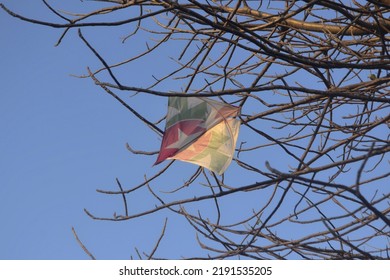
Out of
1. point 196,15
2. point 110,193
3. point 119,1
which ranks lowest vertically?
point 110,193

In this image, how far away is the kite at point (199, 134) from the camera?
8.16 feet

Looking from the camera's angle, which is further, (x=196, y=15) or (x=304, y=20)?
(x=304, y=20)

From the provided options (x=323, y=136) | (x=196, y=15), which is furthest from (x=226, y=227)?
(x=196, y=15)

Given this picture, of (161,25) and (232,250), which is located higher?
(161,25)

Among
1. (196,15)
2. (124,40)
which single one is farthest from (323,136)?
(196,15)

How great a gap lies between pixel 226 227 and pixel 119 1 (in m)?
1.19

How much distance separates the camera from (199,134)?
2.52 meters

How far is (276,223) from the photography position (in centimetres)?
296

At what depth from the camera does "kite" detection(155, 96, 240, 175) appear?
2.49 meters

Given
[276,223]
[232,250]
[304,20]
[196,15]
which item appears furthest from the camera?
[304,20]

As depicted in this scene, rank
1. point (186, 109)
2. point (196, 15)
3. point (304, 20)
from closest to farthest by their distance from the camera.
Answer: point (196, 15), point (186, 109), point (304, 20)

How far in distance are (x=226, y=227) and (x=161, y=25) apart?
1256 mm
